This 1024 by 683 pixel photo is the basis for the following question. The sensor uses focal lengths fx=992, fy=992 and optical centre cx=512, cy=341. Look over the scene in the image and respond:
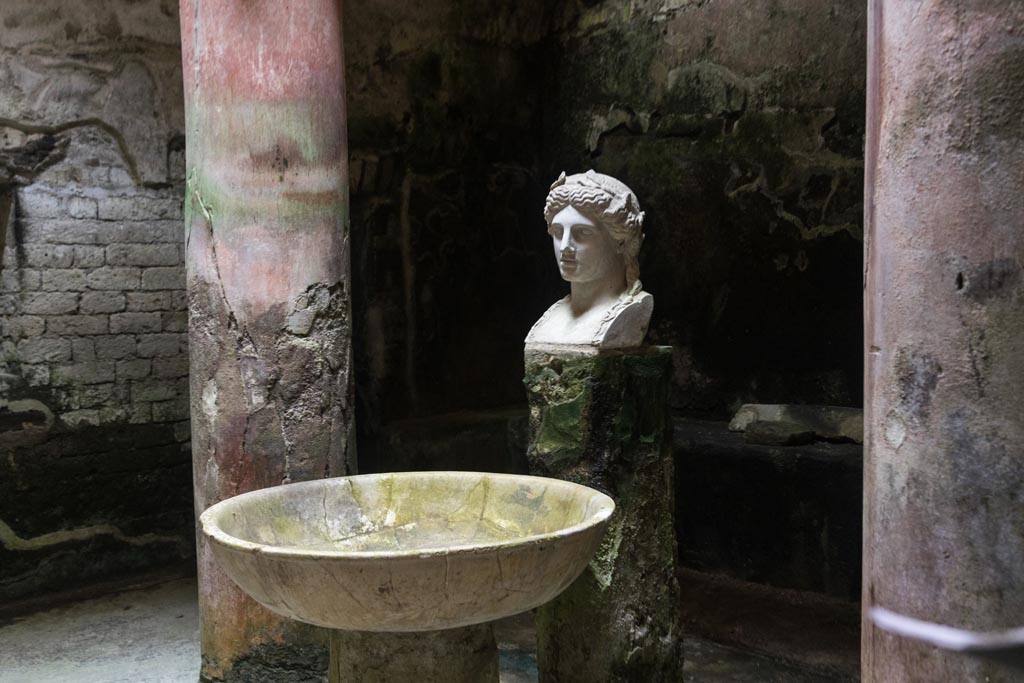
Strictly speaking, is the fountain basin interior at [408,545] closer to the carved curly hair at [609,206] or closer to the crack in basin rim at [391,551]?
the crack in basin rim at [391,551]

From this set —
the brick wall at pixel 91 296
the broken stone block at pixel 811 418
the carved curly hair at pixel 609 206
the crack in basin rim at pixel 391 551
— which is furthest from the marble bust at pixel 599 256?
the brick wall at pixel 91 296

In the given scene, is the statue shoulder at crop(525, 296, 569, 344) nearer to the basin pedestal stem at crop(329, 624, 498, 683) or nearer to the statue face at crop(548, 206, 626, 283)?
the statue face at crop(548, 206, 626, 283)

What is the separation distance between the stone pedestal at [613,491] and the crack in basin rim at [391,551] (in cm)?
33

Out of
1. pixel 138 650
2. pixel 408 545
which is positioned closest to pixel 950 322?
pixel 408 545

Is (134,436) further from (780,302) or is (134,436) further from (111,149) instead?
(780,302)

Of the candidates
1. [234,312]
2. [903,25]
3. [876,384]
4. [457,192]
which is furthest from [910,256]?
[457,192]

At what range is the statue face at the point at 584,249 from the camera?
346cm

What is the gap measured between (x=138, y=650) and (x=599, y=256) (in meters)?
2.72

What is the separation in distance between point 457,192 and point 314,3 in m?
3.07

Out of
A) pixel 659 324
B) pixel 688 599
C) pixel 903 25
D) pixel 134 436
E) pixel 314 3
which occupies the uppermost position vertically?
pixel 314 3

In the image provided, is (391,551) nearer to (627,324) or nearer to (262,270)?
(627,324)

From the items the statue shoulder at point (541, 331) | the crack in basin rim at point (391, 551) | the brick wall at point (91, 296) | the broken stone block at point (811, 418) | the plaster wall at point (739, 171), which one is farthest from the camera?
the plaster wall at point (739, 171)

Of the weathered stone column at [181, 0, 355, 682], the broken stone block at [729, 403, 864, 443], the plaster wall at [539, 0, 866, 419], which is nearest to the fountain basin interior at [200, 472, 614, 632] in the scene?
the weathered stone column at [181, 0, 355, 682]

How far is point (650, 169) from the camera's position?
6270mm
